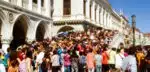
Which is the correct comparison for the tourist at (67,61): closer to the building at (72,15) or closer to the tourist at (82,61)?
the tourist at (82,61)

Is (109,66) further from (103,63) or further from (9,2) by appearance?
(9,2)

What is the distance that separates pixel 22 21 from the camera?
39.0m

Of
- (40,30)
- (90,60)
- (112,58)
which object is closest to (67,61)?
(90,60)

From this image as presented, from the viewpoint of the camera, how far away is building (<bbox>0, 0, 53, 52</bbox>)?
33.9 metres

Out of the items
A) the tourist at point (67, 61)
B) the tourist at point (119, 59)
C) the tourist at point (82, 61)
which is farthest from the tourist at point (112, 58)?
the tourist at point (67, 61)

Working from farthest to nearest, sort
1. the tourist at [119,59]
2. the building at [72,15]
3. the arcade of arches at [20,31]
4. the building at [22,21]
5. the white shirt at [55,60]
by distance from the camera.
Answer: the building at [72,15], the arcade of arches at [20,31], the building at [22,21], the white shirt at [55,60], the tourist at [119,59]

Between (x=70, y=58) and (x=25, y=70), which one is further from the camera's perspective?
(x=70, y=58)

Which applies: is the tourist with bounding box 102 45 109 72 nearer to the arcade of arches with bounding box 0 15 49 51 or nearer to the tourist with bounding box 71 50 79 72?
the tourist with bounding box 71 50 79 72

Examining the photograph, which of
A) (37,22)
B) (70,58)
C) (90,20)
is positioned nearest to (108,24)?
(90,20)

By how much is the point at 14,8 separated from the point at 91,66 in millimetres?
16440

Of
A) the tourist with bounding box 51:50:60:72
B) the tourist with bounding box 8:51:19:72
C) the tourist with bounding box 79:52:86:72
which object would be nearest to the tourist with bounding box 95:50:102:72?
the tourist with bounding box 79:52:86:72

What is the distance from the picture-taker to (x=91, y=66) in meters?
20.0

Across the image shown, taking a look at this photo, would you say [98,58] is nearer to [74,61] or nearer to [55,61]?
[74,61]

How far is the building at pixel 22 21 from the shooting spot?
3393 cm
